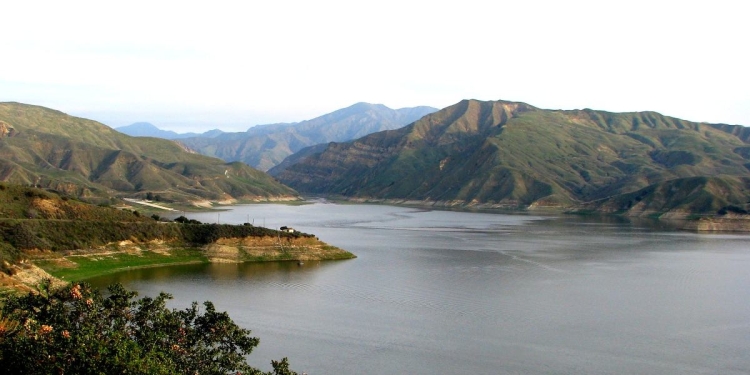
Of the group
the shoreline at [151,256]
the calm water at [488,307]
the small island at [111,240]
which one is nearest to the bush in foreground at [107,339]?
the calm water at [488,307]

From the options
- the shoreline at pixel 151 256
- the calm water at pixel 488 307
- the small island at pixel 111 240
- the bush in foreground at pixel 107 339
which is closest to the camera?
the bush in foreground at pixel 107 339

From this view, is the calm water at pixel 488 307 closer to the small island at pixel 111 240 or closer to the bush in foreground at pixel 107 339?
the small island at pixel 111 240

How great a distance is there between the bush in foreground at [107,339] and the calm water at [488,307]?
10.6 meters

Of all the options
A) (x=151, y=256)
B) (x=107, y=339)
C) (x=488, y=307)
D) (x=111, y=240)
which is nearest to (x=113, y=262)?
(x=111, y=240)

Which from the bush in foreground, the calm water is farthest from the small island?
the bush in foreground

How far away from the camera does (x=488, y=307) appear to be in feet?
184

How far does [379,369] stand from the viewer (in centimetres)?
3838

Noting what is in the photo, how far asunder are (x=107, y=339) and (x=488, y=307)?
36.7 metres

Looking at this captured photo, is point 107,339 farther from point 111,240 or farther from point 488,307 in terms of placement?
point 111,240

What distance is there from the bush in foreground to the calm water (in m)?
10.6

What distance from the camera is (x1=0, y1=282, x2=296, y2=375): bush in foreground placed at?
2248cm

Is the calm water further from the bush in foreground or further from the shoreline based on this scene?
the bush in foreground

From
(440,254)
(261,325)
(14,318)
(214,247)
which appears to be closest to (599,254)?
(440,254)

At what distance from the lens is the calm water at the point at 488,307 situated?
4081 centimetres
